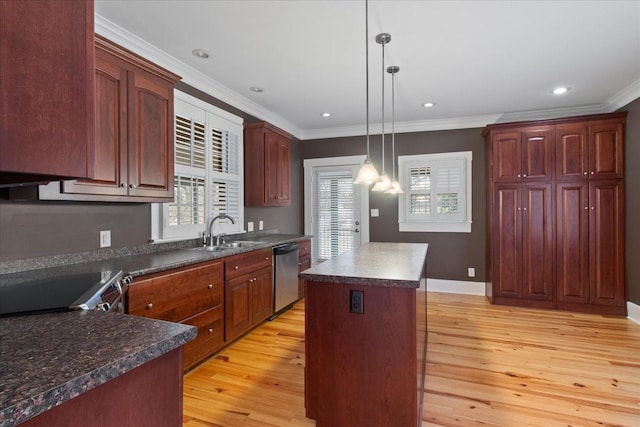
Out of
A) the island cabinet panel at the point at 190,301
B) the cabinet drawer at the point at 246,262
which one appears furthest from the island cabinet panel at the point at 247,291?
the island cabinet panel at the point at 190,301

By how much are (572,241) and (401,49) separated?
3174 millimetres

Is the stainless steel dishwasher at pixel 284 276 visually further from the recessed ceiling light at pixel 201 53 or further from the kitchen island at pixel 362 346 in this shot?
the recessed ceiling light at pixel 201 53

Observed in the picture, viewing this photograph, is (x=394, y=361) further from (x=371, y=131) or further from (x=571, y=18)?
(x=371, y=131)

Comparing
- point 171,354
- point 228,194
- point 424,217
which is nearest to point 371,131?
point 424,217

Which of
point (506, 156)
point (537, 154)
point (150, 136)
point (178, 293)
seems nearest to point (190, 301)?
point (178, 293)

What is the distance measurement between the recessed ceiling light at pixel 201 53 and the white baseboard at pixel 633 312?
16.8ft

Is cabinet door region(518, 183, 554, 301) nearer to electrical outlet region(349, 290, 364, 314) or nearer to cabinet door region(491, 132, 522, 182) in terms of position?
cabinet door region(491, 132, 522, 182)

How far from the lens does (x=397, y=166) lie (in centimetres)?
513

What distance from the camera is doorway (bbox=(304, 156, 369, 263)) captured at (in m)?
5.35

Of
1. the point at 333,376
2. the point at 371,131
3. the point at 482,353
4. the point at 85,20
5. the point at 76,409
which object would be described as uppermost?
the point at 371,131

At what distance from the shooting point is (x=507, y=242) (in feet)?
13.8

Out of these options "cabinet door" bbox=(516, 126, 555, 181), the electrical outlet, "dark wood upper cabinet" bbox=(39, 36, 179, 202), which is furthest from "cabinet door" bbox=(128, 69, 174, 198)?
"cabinet door" bbox=(516, 126, 555, 181)

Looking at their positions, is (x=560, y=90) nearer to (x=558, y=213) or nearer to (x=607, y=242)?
(x=558, y=213)

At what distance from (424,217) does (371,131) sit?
1.58 metres
